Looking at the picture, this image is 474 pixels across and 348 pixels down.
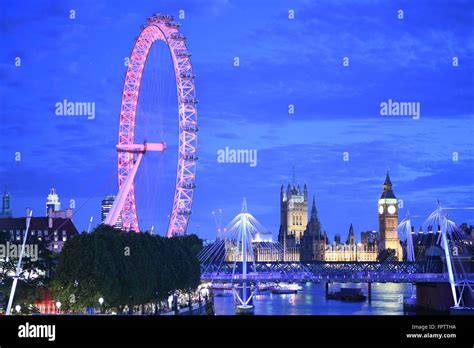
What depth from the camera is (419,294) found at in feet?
110

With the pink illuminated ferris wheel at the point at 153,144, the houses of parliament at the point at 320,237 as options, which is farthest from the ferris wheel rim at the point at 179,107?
the houses of parliament at the point at 320,237

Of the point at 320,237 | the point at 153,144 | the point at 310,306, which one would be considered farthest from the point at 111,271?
the point at 320,237

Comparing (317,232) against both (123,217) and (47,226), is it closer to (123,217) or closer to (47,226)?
(47,226)

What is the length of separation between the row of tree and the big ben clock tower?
57965 millimetres

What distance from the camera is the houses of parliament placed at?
7794cm

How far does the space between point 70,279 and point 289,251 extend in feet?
188

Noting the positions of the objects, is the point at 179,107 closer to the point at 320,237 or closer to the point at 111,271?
the point at 111,271

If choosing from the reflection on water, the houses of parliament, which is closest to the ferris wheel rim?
the reflection on water

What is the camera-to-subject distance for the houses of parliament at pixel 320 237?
77938 mm

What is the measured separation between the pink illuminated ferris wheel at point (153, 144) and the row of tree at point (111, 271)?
0.98m

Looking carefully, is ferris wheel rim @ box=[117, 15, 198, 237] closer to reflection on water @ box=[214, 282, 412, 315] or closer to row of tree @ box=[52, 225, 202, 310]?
row of tree @ box=[52, 225, 202, 310]

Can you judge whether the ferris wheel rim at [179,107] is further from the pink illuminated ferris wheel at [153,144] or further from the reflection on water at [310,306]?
the reflection on water at [310,306]

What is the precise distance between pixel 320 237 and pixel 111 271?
62593 millimetres

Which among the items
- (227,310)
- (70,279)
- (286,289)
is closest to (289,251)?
(286,289)
